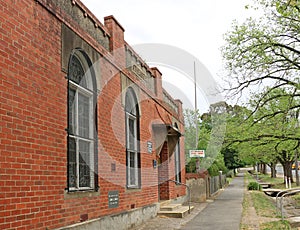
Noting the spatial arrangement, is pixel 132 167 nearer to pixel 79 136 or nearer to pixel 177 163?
pixel 79 136

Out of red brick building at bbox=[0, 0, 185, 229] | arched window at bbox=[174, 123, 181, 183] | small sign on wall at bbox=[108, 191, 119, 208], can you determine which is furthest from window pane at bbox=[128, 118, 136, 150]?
arched window at bbox=[174, 123, 181, 183]

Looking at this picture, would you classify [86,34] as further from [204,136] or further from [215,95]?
[204,136]

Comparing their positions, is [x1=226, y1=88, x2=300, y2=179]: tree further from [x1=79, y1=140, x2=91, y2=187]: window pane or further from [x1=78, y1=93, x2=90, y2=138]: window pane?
[x1=79, y1=140, x2=91, y2=187]: window pane

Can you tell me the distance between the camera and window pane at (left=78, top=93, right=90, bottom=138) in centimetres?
823

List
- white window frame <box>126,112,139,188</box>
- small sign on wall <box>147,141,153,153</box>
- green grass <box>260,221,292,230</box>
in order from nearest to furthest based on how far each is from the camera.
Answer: green grass <box>260,221,292,230</box> → white window frame <box>126,112,139,188</box> → small sign on wall <box>147,141,153,153</box>

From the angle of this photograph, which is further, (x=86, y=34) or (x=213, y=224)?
(x=213, y=224)

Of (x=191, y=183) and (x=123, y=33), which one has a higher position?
(x=123, y=33)

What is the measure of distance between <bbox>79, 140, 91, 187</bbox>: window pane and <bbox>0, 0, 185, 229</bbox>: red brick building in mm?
21

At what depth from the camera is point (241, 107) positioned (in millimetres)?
17750

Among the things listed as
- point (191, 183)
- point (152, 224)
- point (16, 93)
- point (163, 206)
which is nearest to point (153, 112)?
point (163, 206)

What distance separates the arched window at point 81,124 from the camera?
7.66 metres

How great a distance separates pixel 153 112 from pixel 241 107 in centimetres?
547

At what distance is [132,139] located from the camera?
1177 cm

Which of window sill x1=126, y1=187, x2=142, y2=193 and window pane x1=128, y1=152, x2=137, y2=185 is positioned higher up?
window pane x1=128, y1=152, x2=137, y2=185
